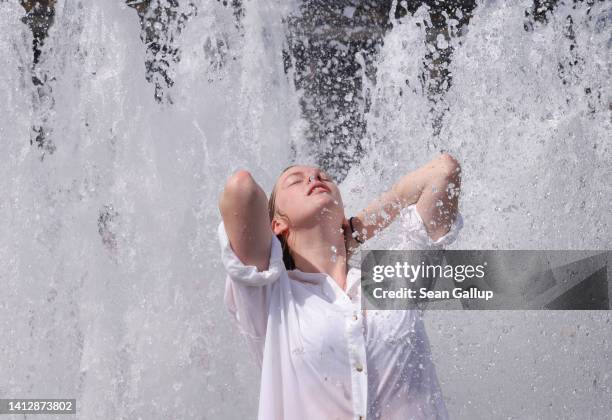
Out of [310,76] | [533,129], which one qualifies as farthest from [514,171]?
[310,76]

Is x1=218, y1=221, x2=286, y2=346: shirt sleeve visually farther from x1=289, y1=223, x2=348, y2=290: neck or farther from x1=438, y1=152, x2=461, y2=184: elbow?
x1=438, y1=152, x2=461, y2=184: elbow

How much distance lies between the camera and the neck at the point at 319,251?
2439mm

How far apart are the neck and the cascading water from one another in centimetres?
21

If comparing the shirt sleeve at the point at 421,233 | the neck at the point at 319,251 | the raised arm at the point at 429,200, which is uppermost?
the raised arm at the point at 429,200

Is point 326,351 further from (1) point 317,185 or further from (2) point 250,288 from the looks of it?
(1) point 317,185

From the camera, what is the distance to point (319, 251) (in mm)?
2455

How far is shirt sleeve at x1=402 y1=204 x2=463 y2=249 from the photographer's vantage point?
8.19 ft

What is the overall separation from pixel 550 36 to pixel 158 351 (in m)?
3.40

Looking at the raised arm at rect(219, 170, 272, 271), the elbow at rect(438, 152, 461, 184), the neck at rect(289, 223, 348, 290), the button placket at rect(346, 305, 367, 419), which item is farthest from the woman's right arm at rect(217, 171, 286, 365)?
the elbow at rect(438, 152, 461, 184)

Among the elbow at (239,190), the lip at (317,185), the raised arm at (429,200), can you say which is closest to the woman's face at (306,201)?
the lip at (317,185)

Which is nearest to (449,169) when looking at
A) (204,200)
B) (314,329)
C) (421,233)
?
(421,233)

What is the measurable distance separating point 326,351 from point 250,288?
27cm

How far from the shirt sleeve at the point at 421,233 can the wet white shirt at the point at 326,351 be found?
0.24 metres

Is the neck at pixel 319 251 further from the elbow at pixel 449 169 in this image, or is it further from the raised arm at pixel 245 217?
the elbow at pixel 449 169
